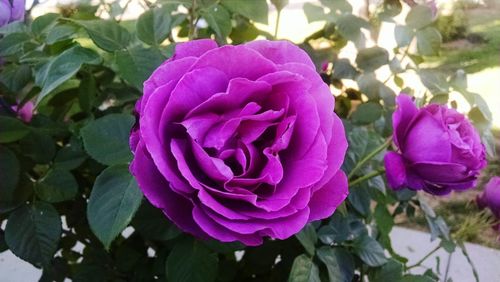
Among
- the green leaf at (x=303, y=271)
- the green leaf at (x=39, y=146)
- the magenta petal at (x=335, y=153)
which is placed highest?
the magenta petal at (x=335, y=153)

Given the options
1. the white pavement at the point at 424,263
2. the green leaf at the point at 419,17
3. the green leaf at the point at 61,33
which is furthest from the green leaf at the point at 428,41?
the white pavement at the point at 424,263

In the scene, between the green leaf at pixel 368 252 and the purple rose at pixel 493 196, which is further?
the purple rose at pixel 493 196

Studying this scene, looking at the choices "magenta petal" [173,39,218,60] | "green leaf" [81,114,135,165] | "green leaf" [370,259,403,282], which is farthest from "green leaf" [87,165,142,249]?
"green leaf" [370,259,403,282]

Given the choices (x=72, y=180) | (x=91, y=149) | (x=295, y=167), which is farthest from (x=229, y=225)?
(x=72, y=180)

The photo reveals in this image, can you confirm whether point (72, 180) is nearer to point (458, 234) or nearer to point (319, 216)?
point (319, 216)

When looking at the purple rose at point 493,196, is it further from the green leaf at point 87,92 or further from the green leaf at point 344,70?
the green leaf at point 87,92

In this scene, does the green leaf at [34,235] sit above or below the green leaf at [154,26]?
below

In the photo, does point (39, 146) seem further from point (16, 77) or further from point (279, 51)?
point (279, 51)
